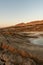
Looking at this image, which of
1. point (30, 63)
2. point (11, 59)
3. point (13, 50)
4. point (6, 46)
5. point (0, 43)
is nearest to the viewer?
point (30, 63)

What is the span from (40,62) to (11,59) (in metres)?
1.15

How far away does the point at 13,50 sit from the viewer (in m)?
7.17

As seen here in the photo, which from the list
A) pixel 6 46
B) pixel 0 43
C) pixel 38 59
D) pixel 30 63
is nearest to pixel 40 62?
pixel 38 59

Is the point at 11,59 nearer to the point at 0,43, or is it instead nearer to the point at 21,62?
the point at 21,62

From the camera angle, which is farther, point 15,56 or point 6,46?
point 6,46

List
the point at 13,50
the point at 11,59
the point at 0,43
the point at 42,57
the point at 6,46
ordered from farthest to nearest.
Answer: the point at 0,43 < the point at 6,46 < the point at 13,50 < the point at 42,57 < the point at 11,59

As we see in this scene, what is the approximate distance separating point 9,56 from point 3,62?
0.37 m

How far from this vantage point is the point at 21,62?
5.59 m

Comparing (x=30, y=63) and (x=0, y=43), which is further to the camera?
(x=0, y=43)

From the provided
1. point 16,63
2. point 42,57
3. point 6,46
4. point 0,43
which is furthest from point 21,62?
point 0,43

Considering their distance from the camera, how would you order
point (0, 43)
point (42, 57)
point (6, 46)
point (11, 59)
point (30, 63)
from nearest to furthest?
point (30, 63) → point (11, 59) → point (42, 57) → point (6, 46) → point (0, 43)

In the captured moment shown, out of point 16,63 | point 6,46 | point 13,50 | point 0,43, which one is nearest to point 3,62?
point 16,63

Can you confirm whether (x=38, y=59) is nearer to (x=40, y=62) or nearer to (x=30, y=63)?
(x=40, y=62)

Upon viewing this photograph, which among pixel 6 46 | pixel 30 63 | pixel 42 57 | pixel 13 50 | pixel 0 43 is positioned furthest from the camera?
pixel 0 43
